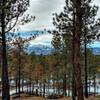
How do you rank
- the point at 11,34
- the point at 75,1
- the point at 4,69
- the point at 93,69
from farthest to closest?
the point at 93,69 → the point at 11,34 → the point at 4,69 → the point at 75,1

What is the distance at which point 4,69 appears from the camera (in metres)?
27.1

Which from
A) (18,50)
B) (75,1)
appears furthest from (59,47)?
(75,1)

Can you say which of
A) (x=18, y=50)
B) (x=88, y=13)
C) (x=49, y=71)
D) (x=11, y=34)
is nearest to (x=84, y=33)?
(x=88, y=13)

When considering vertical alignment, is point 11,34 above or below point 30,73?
above

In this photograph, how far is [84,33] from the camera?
40.7 meters

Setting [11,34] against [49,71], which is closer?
[11,34]

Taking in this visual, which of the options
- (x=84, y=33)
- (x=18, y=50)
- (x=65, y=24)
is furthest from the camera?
→ (x=18, y=50)

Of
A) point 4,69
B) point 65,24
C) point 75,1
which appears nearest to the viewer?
point 75,1

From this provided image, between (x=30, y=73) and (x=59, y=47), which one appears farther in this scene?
(x=30, y=73)

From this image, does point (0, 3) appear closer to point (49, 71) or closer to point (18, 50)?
point (18, 50)

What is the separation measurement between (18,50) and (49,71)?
2341 cm

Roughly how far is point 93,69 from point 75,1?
65147 millimetres

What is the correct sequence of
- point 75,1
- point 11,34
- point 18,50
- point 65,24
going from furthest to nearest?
1. point 18,50
2. point 65,24
3. point 11,34
4. point 75,1

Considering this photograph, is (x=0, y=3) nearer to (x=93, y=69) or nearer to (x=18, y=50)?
(x=18, y=50)
